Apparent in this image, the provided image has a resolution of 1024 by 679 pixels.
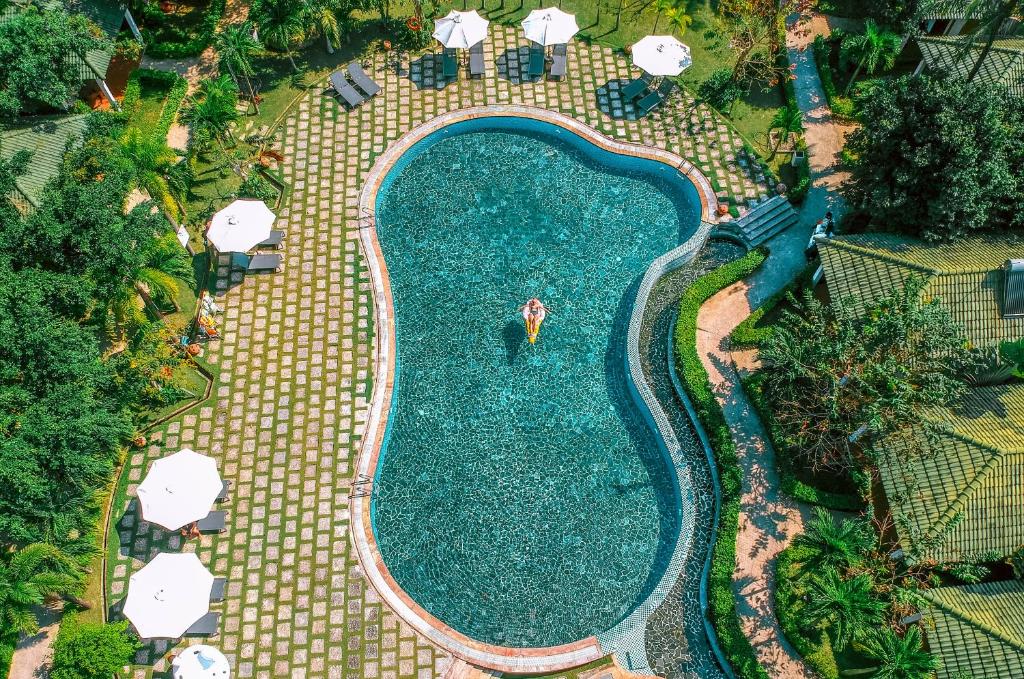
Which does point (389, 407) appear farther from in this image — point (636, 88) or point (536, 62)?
point (636, 88)

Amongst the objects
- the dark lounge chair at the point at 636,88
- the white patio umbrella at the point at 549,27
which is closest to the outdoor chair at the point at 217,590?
the white patio umbrella at the point at 549,27

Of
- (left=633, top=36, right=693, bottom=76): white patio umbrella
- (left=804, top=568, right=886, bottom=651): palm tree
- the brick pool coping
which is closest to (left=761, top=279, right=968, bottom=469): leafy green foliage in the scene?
(left=804, top=568, right=886, bottom=651): palm tree

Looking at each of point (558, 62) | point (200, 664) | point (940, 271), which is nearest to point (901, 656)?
point (940, 271)

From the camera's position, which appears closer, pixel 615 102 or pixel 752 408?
pixel 752 408

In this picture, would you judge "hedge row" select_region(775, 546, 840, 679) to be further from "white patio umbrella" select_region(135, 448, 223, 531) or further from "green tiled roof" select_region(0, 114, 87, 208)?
"green tiled roof" select_region(0, 114, 87, 208)

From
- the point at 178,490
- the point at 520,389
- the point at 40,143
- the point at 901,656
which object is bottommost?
the point at 901,656

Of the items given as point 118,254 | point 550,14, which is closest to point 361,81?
point 550,14
